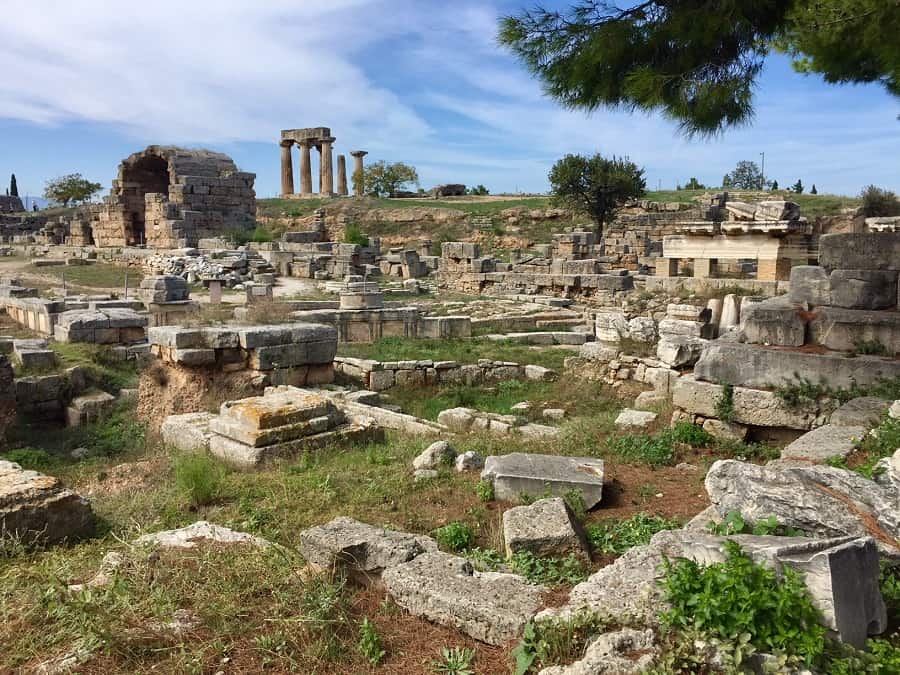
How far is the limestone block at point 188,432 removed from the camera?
6691 mm

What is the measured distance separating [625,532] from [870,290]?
4346 mm

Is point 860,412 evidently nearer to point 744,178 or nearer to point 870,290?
point 870,290

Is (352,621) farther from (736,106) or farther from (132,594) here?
(736,106)

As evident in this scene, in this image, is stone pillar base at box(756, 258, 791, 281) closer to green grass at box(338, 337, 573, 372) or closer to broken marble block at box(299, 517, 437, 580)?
green grass at box(338, 337, 573, 372)

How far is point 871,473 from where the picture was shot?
338cm

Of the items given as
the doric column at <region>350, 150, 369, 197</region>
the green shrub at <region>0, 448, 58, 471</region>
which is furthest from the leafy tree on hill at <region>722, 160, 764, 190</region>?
the green shrub at <region>0, 448, 58, 471</region>

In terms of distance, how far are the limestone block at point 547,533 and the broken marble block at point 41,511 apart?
107 inches

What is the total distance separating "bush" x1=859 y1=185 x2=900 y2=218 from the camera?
2542 centimetres

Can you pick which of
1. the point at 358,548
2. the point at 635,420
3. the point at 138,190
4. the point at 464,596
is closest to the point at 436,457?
the point at 358,548

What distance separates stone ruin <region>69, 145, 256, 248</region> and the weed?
90.4 ft

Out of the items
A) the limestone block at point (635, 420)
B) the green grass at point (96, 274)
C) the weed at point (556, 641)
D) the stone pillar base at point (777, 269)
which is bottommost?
the limestone block at point (635, 420)

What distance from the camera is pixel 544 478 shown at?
4609mm

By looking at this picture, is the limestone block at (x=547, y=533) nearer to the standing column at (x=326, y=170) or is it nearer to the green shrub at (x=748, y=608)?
the green shrub at (x=748, y=608)

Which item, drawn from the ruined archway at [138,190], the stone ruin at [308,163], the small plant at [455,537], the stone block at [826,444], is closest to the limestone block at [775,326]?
the stone block at [826,444]
